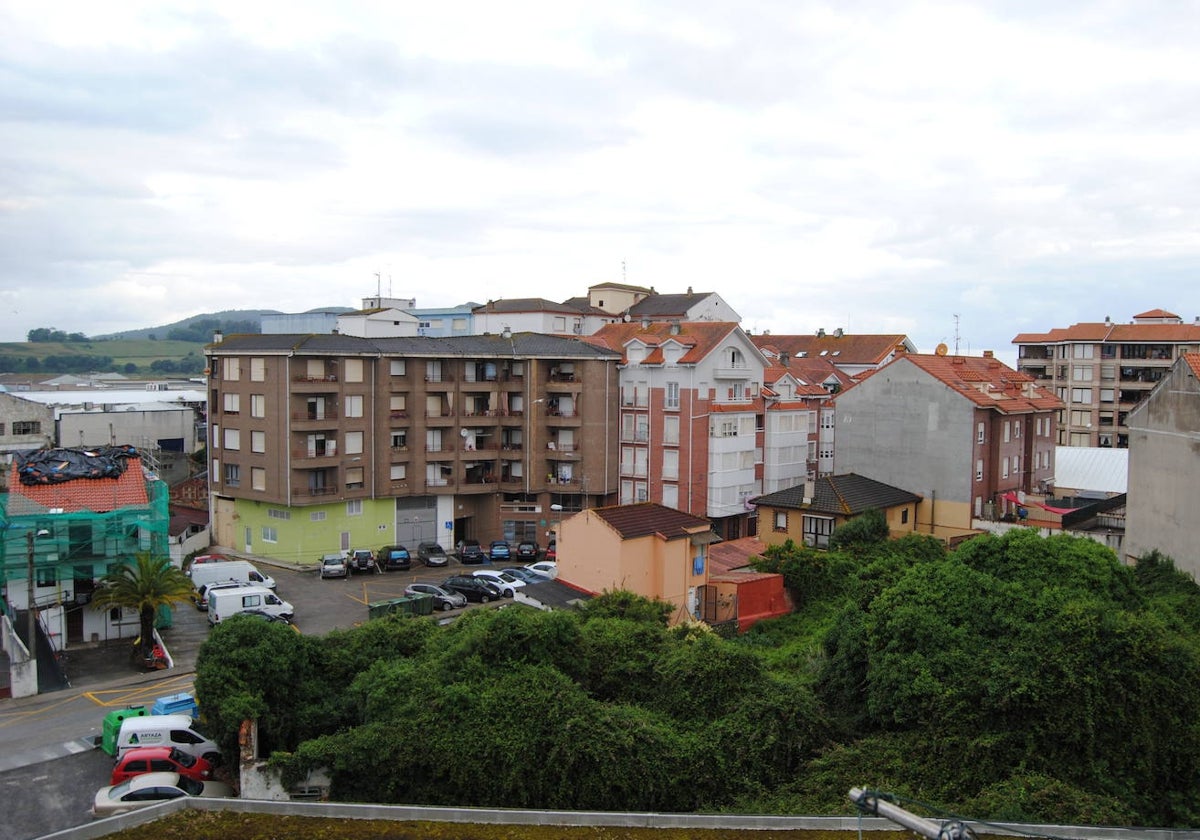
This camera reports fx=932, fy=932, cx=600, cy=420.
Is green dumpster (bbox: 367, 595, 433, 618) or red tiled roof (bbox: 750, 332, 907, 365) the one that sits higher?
red tiled roof (bbox: 750, 332, 907, 365)

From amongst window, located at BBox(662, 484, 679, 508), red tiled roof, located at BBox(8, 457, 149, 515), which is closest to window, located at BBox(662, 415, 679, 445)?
window, located at BBox(662, 484, 679, 508)

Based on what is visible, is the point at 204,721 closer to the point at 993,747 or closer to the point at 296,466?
the point at 993,747

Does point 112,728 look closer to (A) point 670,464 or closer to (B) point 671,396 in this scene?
(A) point 670,464

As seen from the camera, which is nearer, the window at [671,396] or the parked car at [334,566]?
the parked car at [334,566]

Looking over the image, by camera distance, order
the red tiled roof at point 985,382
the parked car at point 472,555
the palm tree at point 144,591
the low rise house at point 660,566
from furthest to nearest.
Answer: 1. the parked car at point 472,555
2. the red tiled roof at point 985,382
3. the low rise house at point 660,566
4. the palm tree at point 144,591

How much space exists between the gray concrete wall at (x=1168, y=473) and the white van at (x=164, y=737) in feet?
104

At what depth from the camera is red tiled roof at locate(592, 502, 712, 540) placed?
36.8m

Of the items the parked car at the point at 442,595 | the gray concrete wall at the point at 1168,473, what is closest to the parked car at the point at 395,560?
the parked car at the point at 442,595

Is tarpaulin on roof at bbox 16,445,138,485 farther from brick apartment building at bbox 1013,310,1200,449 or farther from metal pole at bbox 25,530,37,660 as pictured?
brick apartment building at bbox 1013,310,1200,449

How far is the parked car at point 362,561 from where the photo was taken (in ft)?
162

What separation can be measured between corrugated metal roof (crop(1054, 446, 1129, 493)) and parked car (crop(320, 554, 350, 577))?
43.5 meters

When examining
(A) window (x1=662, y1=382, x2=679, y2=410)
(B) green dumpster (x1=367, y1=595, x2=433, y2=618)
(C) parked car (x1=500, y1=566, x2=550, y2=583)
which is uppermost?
(A) window (x1=662, y1=382, x2=679, y2=410)

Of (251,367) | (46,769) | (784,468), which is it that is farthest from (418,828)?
(784,468)

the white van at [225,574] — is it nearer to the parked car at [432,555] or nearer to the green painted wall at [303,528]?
the green painted wall at [303,528]
